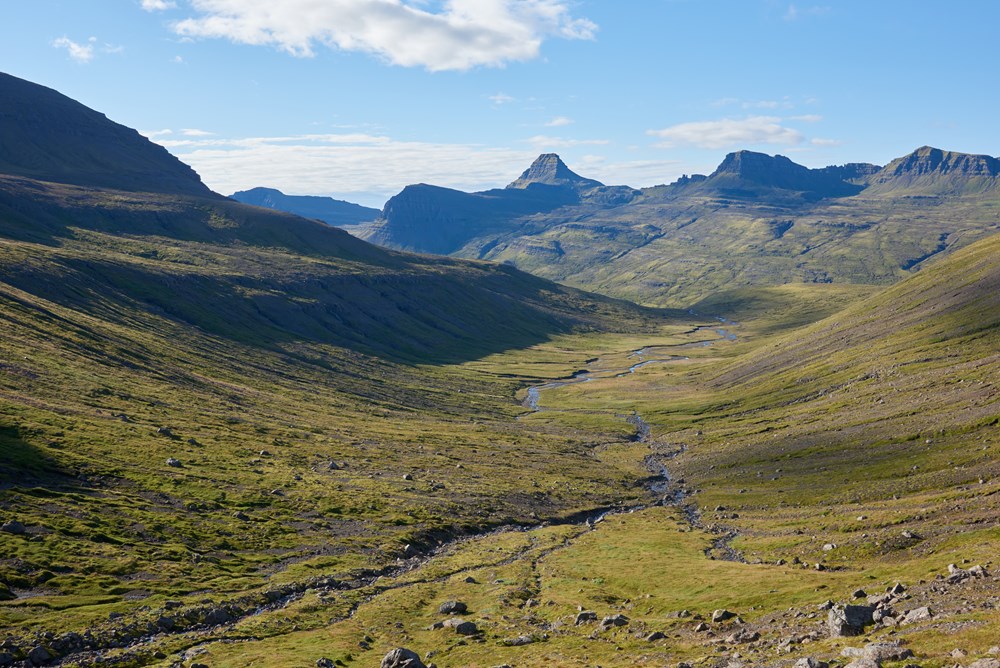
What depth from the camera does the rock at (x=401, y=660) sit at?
48125mm

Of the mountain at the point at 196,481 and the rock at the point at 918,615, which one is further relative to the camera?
the mountain at the point at 196,481

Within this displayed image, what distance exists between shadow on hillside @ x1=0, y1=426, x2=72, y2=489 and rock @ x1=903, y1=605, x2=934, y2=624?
87.4 m

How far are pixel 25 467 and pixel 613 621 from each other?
7233 cm

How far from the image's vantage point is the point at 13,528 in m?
69.4

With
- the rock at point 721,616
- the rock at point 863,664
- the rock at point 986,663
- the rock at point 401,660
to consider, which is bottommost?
the rock at point 401,660

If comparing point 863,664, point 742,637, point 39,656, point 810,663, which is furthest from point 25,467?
point 863,664

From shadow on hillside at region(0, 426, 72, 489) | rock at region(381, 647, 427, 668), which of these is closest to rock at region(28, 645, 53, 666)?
rock at region(381, 647, 427, 668)

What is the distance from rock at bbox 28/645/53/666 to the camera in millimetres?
48938

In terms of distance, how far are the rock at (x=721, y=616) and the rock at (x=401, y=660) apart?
71.8 feet

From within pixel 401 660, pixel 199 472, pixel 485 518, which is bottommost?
pixel 485 518

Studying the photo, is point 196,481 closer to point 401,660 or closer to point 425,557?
point 425,557

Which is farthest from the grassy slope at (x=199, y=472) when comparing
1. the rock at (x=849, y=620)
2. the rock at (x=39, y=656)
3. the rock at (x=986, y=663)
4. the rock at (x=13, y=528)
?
the rock at (x=986, y=663)

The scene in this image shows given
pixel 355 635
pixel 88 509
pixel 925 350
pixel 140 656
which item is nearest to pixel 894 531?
pixel 355 635

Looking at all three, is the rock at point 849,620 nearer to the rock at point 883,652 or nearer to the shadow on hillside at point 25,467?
the rock at point 883,652
